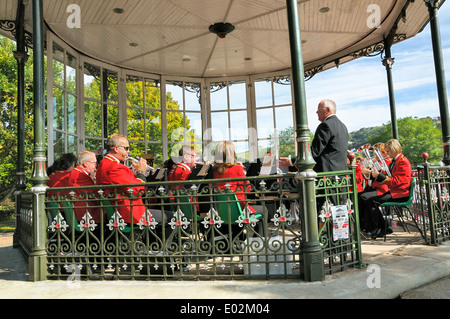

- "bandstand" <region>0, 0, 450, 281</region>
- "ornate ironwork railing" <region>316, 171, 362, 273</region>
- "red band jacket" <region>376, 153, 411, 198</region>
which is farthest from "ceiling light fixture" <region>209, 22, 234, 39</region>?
"ornate ironwork railing" <region>316, 171, 362, 273</region>

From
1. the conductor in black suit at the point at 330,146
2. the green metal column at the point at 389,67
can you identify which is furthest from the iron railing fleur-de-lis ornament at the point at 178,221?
the green metal column at the point at 389,67

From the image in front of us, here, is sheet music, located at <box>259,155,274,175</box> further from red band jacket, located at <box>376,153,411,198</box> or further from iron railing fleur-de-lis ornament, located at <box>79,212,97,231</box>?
iron railing fleur-de-lis ornament, located at <box>79,212,97,231</box>

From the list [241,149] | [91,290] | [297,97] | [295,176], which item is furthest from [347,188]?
[241,149]

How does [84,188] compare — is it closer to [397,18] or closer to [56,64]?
[56,64]

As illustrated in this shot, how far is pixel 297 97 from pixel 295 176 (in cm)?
75

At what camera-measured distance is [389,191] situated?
17.1 feet

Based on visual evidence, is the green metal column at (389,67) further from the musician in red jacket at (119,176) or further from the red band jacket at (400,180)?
the musician in red jacket at (119,176)

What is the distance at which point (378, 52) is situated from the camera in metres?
8.88

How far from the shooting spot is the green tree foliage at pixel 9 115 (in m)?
16.7

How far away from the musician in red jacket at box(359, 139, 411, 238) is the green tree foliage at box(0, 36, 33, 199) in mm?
16162

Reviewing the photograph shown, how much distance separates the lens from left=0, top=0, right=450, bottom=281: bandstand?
3.37 metres

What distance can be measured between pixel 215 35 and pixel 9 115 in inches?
554

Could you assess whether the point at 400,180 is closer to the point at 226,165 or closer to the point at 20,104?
the point at 226,165

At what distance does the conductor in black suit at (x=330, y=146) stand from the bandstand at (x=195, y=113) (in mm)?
289
